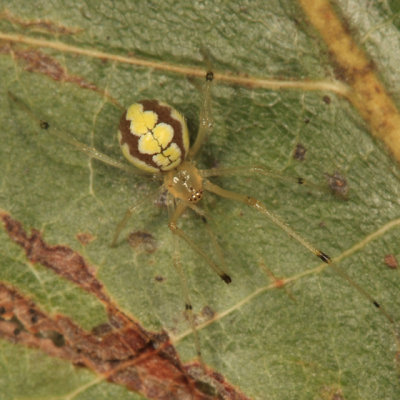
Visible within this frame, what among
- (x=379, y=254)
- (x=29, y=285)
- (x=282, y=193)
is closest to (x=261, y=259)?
(x=282, y=193)

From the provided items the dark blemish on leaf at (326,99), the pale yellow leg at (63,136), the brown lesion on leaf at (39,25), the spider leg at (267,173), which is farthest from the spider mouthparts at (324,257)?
the brown lesion on leaf at (39,25)

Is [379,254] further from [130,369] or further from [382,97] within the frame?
[130,369]

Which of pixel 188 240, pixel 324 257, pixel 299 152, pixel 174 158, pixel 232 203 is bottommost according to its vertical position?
pixel 188 240

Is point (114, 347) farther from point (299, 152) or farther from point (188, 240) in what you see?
point (299, 152)

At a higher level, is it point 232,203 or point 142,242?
point 232,203

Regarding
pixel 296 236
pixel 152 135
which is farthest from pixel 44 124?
pixel 296 236

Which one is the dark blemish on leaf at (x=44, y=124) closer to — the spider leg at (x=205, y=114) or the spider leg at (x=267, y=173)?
the spider leg at (x=205, y=114)
